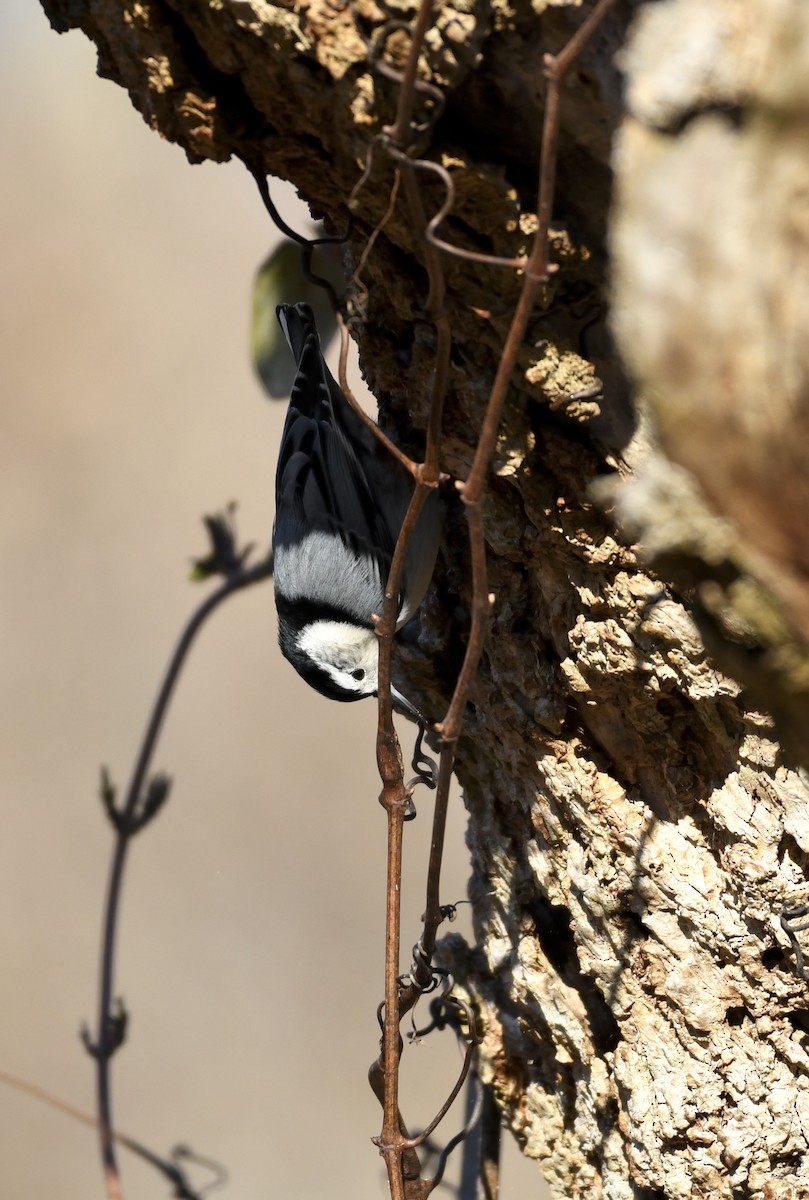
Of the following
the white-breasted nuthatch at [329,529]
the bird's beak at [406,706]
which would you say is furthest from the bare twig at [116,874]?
the bird's beak at [406,706]

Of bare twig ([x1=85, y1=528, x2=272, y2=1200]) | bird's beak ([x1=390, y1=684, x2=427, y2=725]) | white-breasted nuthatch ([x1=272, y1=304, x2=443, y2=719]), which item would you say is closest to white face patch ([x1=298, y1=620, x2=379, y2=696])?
white-breasted nuthatch ([x1=272, y1=304, x2=443, y2=719])

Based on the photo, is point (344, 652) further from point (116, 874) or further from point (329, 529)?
point (116, 874)

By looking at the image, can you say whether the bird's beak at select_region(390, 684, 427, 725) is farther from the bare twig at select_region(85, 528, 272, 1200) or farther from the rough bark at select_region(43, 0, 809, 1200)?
the bare twig at select_region(85, 528, 272, 1200)

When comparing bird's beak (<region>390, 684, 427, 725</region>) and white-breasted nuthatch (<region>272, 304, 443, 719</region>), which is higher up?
white-breasted nuthatch (<region>272, 304, 443, 719</region>)

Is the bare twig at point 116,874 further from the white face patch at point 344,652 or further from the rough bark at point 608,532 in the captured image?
the rough bark at point 608,532

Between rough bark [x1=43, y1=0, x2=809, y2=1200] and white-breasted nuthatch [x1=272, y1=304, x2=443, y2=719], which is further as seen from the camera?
white-breasted nuthatch [x1=272, y1=304, x2=443, y2=719]

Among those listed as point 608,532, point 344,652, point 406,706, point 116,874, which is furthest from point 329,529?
point 608,532

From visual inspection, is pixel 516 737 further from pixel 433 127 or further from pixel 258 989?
pixel 258 989
